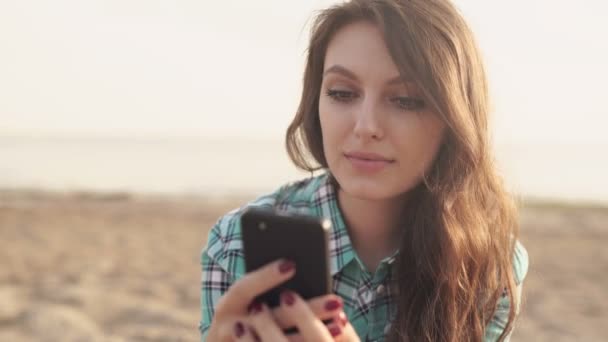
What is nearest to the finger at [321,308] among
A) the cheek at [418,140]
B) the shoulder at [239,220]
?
the shoulder at [239,220]

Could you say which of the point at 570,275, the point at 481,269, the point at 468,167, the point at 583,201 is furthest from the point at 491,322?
the point at 583,201

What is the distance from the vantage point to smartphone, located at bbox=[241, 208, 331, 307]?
1.52 metres

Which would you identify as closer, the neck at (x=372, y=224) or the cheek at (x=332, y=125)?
the cheek at (x=332, y=125)

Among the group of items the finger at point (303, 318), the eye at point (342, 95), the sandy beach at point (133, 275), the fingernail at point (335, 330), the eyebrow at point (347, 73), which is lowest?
the sandy beach at point (133, 275)

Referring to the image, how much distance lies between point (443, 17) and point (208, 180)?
613 inches

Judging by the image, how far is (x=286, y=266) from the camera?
1574mm

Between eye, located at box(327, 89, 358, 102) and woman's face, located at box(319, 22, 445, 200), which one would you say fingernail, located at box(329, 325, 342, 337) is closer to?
woman's face, located at box(319, 22, 445, 200)

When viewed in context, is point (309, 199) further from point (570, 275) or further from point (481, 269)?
point (570, 275)

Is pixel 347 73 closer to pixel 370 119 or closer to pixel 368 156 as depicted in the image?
pixel 370 119

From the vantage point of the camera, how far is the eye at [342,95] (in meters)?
2.14

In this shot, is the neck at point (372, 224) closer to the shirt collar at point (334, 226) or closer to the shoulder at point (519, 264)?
the shirt collar at point (334, 226)

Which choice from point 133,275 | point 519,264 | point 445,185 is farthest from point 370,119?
point 133,275

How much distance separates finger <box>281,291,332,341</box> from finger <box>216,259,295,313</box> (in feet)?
0.18

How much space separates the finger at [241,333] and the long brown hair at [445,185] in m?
0.79
